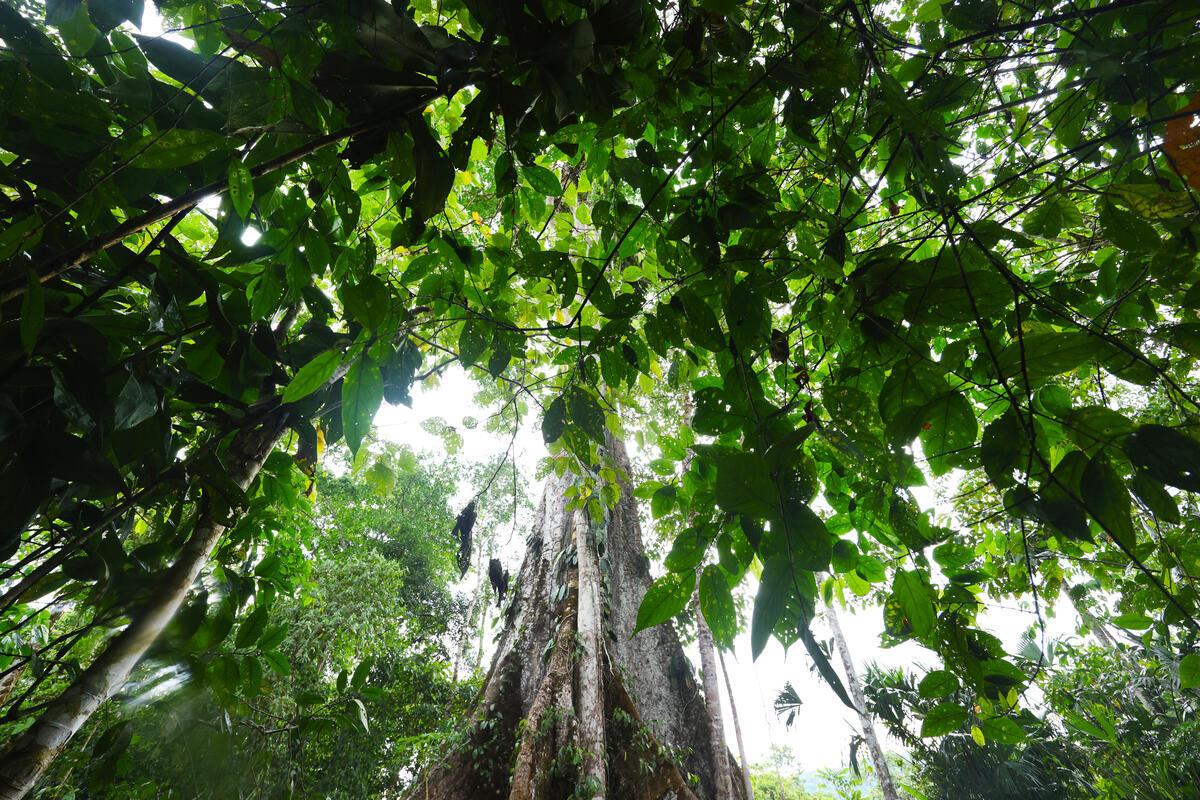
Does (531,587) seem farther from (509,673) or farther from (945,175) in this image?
(945,175)

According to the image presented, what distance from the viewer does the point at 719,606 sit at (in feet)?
2.16

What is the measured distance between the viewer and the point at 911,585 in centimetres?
68

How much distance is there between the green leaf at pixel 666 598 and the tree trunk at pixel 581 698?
67.0 inches

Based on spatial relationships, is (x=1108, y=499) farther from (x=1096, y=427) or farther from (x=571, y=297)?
(x=571, y=297)

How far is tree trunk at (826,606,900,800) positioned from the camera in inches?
224

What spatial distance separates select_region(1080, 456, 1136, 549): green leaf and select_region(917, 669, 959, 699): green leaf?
36 cm

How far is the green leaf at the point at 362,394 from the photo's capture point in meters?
0.78

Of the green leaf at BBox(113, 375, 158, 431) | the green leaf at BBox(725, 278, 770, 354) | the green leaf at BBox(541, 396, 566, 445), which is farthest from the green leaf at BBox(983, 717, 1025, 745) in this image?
the green leaf at BBox(113, 375, 158, 431)

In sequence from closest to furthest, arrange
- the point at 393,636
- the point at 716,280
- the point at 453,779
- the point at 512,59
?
1. the point at 512,59
2. the point at 716,280
3. the point at 453,779
4. the point at 393,636

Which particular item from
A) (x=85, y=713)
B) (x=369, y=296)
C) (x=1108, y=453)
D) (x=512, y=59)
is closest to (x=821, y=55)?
(x=512, y=59)

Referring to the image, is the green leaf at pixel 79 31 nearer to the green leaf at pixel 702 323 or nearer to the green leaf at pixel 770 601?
the green leaf at pixel 702 323

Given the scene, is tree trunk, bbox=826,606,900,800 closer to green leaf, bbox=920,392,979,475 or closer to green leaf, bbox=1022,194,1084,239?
green leaf, bbox=1022,194,1084,239

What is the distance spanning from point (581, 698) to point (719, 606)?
2.63 meters

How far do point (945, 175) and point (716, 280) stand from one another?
1.28 feet
